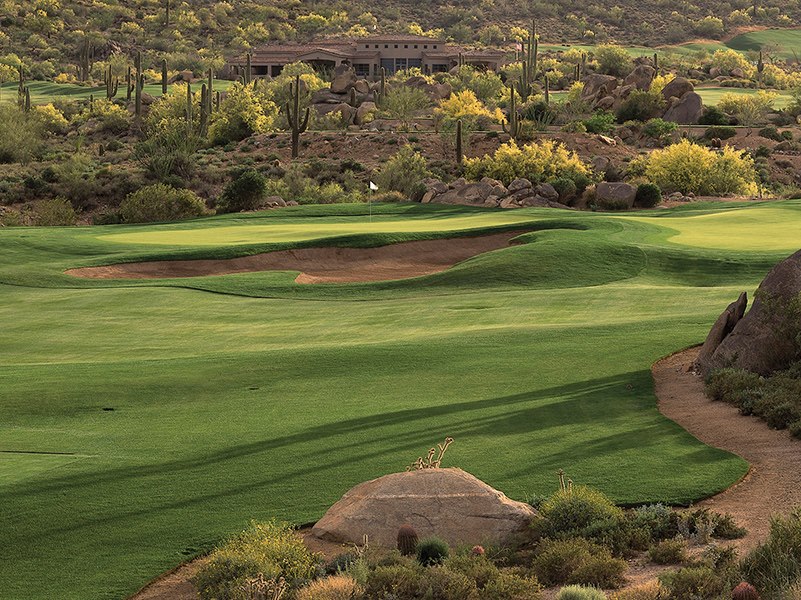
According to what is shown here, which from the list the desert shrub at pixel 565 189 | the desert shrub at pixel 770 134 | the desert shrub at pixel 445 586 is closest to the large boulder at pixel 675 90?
the desert shrub at pixel 770 134

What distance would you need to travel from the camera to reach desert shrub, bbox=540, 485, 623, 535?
13383 millimetres

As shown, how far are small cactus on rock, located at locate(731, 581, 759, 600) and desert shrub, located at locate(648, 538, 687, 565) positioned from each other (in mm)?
1765

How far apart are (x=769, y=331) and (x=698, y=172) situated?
145 feet

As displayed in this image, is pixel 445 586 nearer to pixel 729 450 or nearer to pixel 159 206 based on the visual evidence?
pixel 729 450

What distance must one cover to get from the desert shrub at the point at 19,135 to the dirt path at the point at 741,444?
227 feet

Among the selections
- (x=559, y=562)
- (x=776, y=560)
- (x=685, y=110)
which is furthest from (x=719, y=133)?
(x=776, y=560)

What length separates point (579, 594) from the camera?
11.0 meters

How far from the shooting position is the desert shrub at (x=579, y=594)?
1098 centimetres

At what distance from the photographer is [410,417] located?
59.6 ft

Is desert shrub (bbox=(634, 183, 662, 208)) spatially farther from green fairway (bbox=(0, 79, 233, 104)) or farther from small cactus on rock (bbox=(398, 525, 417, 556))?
green fairway (bbox=(0, 79, 233, 104))

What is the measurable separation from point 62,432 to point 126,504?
13.3ft

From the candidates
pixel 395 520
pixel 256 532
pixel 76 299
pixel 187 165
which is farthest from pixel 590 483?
pixel 187 165

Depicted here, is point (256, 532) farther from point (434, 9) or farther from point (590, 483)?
point (434, 9)

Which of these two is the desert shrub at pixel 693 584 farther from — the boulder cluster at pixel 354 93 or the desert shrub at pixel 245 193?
the boulder cluster at pixel 354 93
